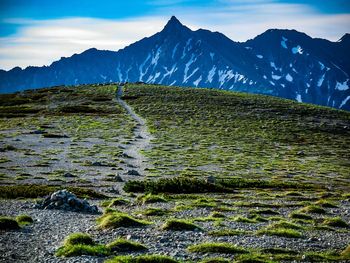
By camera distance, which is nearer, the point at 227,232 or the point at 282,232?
the point at 282,232

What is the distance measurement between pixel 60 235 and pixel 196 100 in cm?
13459

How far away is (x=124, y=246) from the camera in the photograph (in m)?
16.0

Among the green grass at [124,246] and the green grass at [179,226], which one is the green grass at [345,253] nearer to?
the green grass at [179,226]

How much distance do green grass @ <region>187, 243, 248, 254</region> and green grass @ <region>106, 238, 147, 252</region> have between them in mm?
1917

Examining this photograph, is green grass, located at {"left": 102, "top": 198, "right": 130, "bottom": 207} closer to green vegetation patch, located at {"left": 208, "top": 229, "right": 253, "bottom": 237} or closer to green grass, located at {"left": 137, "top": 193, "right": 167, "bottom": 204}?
green grass, located at {"left": 137, "top": 193, "right": 167, "bottom": 204}

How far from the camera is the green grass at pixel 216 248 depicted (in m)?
15.8

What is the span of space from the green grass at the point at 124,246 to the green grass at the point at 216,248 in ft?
6.29

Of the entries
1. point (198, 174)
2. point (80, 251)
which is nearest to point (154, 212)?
point (80, 251)

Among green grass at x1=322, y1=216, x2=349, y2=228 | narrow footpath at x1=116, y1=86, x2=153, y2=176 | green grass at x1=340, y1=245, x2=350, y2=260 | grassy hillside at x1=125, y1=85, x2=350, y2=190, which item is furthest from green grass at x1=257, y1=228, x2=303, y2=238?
narrow footpath at x1=116, y1=86, x2=153, y2=176

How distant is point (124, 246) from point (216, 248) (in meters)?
3.50

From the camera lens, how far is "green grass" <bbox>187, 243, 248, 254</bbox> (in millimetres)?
15805

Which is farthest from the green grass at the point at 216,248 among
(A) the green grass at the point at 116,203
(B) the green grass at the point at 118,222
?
(A) the green grass at the point at 116,203

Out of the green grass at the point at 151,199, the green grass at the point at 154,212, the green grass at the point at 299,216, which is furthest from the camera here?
the green grass at the point at 151,199

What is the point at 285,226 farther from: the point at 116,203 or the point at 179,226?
the point at 116,203
